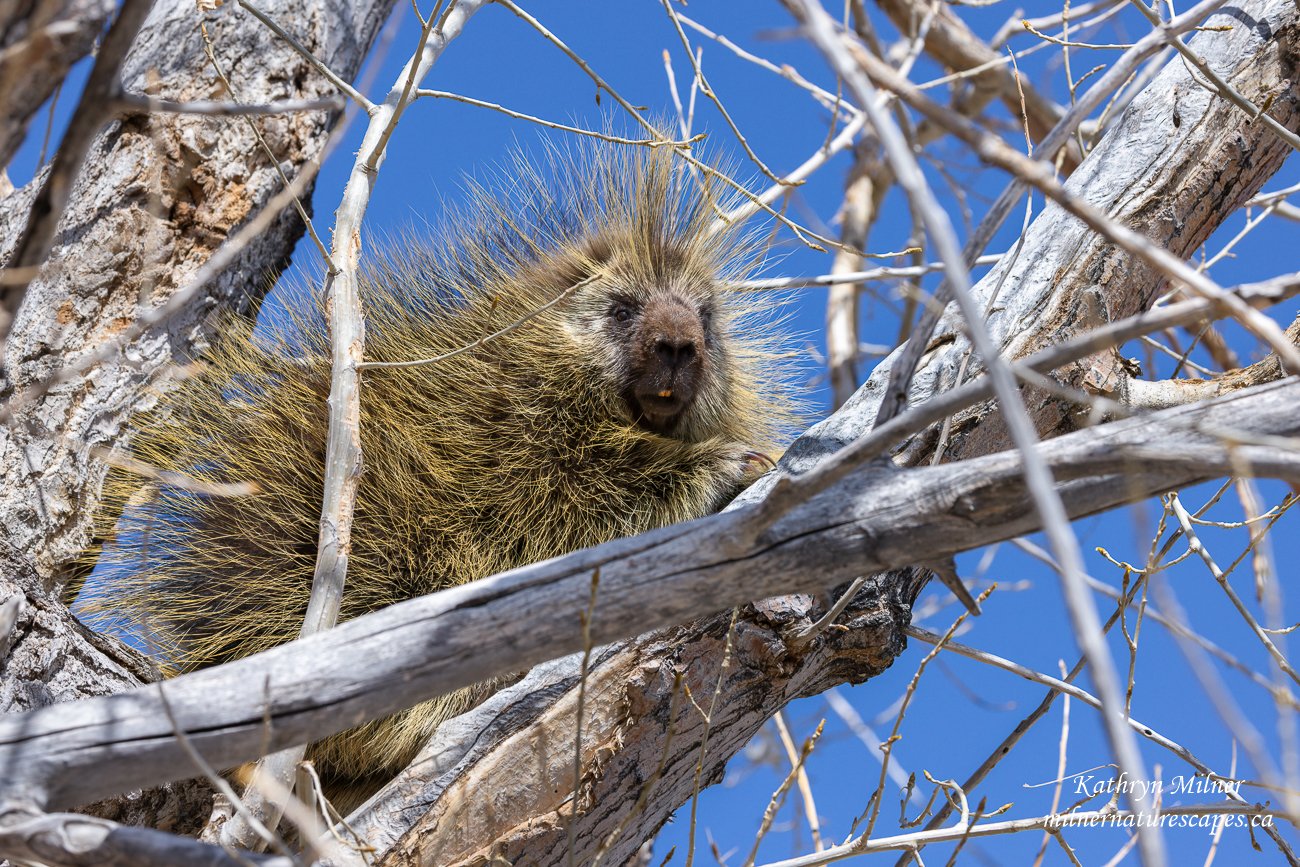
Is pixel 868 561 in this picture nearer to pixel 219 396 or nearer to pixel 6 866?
pixel 6 866

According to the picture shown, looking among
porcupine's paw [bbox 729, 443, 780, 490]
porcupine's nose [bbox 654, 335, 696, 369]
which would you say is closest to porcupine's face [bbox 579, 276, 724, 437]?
porcupine's nose [bbox 654, 335, 696, 369]

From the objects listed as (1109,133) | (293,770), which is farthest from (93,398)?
(1109,133)

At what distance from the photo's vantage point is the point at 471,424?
97.3 inches

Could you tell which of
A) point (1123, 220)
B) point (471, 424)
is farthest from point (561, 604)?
point (471, 424)

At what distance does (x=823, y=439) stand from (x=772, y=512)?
0.73m

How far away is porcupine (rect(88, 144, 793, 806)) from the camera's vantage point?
2146mm

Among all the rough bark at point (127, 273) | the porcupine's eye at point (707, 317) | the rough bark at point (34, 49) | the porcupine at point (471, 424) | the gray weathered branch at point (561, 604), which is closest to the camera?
the rough bark at point (34, 49)

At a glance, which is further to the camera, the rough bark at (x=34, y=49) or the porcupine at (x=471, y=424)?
the porcupine at (x=471, y=424)

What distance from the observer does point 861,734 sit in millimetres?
2684

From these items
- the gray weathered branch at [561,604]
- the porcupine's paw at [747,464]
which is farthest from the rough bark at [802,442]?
the porcupine's paw at [747,464]

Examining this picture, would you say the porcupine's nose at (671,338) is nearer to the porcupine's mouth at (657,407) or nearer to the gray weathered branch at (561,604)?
the porcupine's mouth at (657,407)

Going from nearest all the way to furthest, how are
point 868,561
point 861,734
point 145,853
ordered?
1. point 145,853
2. point 868,561
3. point 861,734

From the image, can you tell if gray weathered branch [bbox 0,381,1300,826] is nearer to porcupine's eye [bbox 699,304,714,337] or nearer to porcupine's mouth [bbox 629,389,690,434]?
porcupine's mouth [bbox 629,389,690,434]

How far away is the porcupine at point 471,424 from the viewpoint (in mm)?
2146
